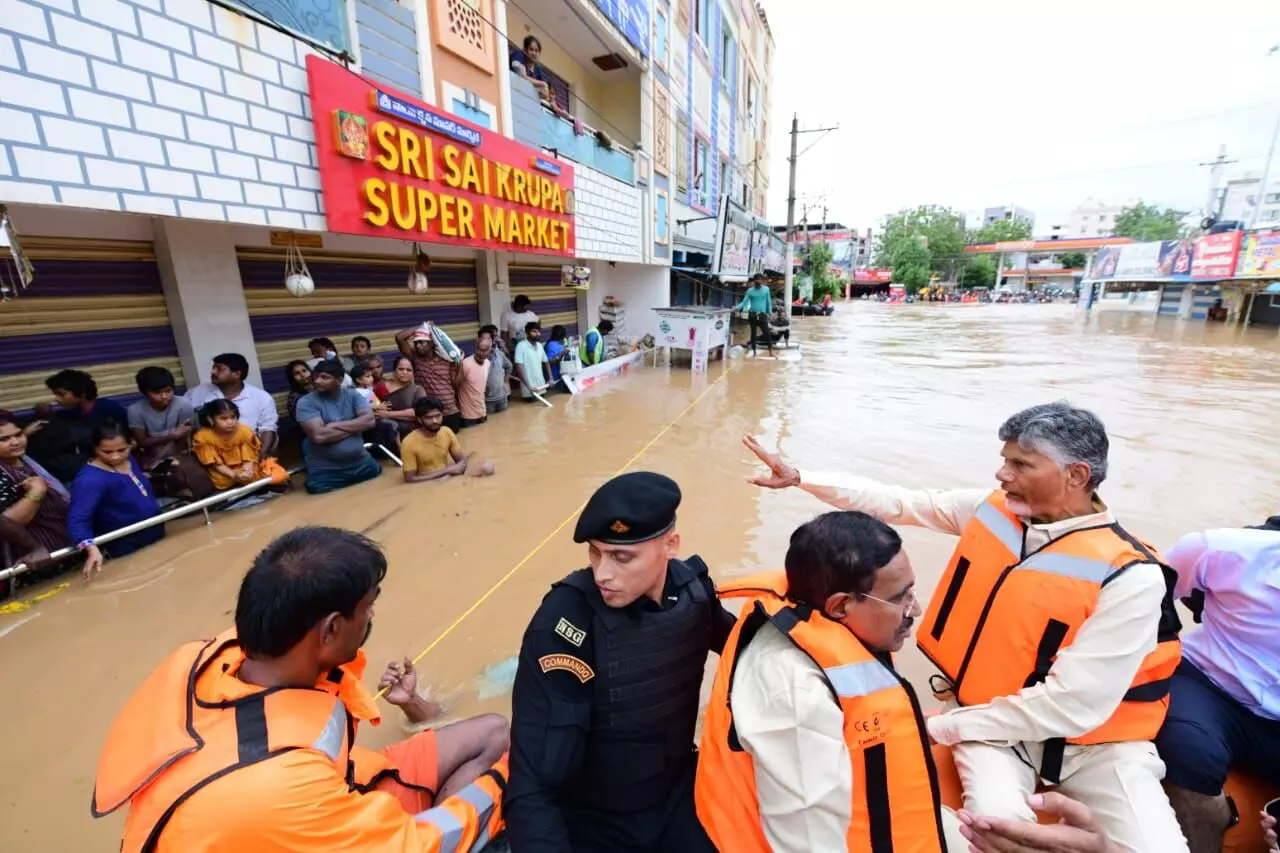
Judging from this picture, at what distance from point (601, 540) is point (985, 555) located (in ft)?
4.75

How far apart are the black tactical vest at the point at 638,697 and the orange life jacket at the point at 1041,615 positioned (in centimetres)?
104

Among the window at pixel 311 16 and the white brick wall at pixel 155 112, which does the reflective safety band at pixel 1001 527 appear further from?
the window at pixel 311 16

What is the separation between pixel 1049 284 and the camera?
59.8 meters

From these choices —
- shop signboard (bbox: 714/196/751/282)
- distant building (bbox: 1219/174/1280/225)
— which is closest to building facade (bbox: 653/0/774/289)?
shop signboard (bbox: 714/196/751/282)

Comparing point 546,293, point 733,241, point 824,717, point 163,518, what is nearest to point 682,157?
point 733,241

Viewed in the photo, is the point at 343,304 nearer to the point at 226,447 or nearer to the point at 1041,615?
the point at 226,447

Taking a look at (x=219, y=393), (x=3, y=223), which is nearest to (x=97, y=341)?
(x=219, y=393)

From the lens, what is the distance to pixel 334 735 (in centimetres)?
127

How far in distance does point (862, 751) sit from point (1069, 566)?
96 cm

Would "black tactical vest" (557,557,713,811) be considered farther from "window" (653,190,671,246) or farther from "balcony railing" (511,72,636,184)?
"window" (653,190,671,246)

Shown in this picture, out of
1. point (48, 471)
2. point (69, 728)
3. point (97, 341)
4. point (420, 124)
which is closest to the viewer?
point (69, 728)

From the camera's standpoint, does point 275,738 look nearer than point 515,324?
Yes

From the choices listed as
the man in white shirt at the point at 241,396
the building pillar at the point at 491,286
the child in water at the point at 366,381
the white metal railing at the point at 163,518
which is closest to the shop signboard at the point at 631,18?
the building pillar at the point at 491,286

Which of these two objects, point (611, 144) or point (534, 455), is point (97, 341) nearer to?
point (534, 455)
